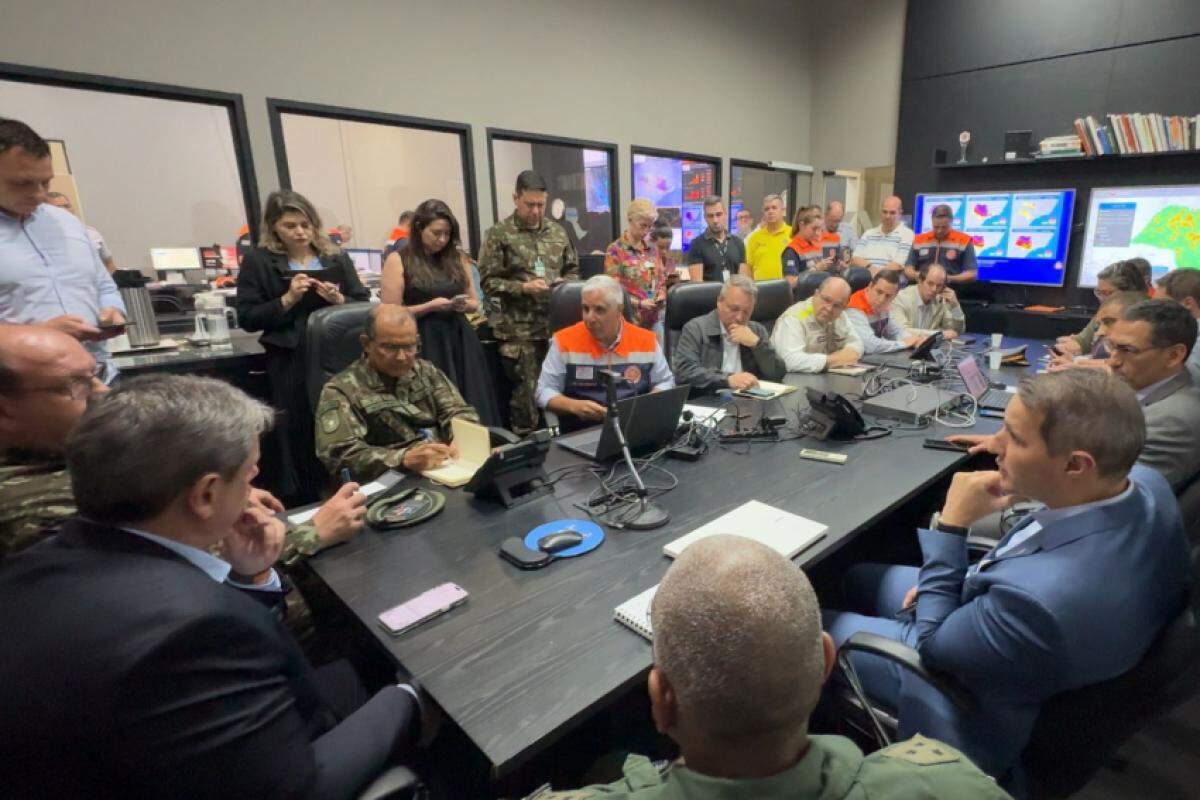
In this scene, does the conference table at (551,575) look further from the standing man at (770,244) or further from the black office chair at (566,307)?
the standing man at (770,244)

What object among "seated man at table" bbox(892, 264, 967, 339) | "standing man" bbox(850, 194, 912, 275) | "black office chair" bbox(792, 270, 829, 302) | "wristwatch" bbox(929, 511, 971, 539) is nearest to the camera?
"wristwatch" bbox(929, 511, 971, 539)

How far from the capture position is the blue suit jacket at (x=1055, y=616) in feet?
3.33

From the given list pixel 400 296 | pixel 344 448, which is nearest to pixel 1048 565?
pixel 344 448

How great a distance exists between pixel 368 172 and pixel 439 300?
511cm

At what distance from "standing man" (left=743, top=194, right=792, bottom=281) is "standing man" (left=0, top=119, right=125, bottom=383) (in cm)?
457

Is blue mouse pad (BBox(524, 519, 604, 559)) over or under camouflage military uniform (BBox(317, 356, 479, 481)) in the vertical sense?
under

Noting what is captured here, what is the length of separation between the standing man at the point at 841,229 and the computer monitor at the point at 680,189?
1241 millimetres

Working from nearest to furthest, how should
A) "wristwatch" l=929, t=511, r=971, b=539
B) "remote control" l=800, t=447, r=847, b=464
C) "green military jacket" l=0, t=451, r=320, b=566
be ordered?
"green military jacket" l=0, t=451, r=320, b=566 → "wristwatch" l=929, t=511, r=971, b=539 → "remote control" l=800, t=447, r=847, b=464

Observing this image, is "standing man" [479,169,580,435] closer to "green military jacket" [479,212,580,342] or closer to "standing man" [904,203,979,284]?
"green military jacket" [479,212,580,342]

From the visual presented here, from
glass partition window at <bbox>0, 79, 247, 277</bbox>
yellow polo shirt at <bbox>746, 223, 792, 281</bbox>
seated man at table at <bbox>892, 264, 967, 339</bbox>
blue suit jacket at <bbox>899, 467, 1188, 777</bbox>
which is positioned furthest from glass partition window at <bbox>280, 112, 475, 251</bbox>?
blue suit jacket at <bbox>899, 467, 1188, 777</bbox>

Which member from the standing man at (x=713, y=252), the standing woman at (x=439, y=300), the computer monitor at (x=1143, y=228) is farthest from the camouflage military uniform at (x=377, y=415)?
the computer monitor at (x=1143, y=228)

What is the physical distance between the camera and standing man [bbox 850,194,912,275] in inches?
227

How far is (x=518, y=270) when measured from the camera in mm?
3572

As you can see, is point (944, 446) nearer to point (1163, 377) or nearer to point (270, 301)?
point (1163, 377)
